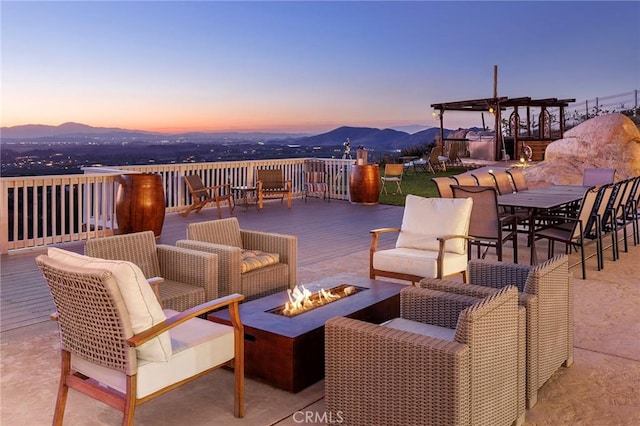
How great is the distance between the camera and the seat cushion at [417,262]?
4.79 meters

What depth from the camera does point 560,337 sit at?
3494 mm

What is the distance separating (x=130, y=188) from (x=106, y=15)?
19.6ft

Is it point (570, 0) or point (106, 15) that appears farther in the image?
point (570, 0)

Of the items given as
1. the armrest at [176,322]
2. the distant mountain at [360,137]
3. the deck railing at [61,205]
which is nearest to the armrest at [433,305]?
the armrest at [176,322]

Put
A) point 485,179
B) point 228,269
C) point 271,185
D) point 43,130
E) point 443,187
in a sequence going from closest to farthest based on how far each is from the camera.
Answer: point 228,269 < point 443,187 < point 485,179 < point 271,185 < point 43,130

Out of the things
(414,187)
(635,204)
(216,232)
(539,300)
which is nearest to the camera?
(539,300)

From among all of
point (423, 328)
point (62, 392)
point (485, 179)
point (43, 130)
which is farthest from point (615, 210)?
point (43, 130)

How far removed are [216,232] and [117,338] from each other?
96.6 inches

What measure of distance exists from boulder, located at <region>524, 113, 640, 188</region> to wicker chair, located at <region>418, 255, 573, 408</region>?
10246mm

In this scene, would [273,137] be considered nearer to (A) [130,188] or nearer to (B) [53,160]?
(B) [53,160]

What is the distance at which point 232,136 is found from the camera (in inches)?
778

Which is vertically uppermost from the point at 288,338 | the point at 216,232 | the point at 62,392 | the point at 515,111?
the point at 515,111

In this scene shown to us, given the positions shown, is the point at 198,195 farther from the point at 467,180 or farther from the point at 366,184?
the point at 467,180

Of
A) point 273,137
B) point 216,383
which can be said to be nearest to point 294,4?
point 273,137
